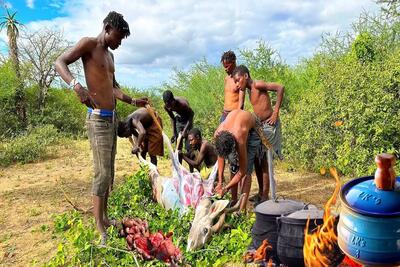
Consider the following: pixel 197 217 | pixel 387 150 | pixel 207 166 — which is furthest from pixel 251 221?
pixel 387 150

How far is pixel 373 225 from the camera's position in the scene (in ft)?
6.68

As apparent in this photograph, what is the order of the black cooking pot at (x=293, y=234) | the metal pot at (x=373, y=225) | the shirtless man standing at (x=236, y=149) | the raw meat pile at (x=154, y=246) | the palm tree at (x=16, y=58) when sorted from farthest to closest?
the palm tree at (x=16, y=58)
the shirtless man standing at (x=236, y=149)
the raw meat pile at (x=154, y=246)
the black cooking pot at (x=293, y=234)
the metal pot at (x=373, y=225)

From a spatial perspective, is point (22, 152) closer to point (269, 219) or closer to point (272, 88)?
point (272, 88)

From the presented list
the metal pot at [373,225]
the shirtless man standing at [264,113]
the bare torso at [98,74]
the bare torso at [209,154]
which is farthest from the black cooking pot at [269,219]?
the bare torso at [209,154]

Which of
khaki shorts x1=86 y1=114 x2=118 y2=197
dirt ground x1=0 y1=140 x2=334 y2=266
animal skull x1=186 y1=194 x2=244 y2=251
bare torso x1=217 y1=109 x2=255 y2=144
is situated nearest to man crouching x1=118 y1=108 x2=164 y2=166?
dirt ground x1=0 y1=140 x2=334 y2=266

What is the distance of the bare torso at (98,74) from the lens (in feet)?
12.1

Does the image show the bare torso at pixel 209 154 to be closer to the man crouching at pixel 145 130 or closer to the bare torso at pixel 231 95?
the bare torso at pixel 231 95

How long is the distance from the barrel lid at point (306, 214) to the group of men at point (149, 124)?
3.77 feet

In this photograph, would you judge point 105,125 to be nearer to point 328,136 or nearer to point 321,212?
point 321,212

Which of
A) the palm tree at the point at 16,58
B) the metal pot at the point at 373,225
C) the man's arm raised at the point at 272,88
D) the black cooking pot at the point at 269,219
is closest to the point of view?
the metal pot at the point at 373,225

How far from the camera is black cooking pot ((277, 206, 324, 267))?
2.96 metres

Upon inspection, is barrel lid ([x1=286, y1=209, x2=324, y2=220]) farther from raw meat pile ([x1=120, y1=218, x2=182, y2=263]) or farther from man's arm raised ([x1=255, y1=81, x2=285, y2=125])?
man's arm raised ([x1=255, y1=81, x2=285, y2=125])

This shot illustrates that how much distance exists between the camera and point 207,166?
6.04 meters

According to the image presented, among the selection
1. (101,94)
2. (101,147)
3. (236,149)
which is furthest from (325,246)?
(101,94)
